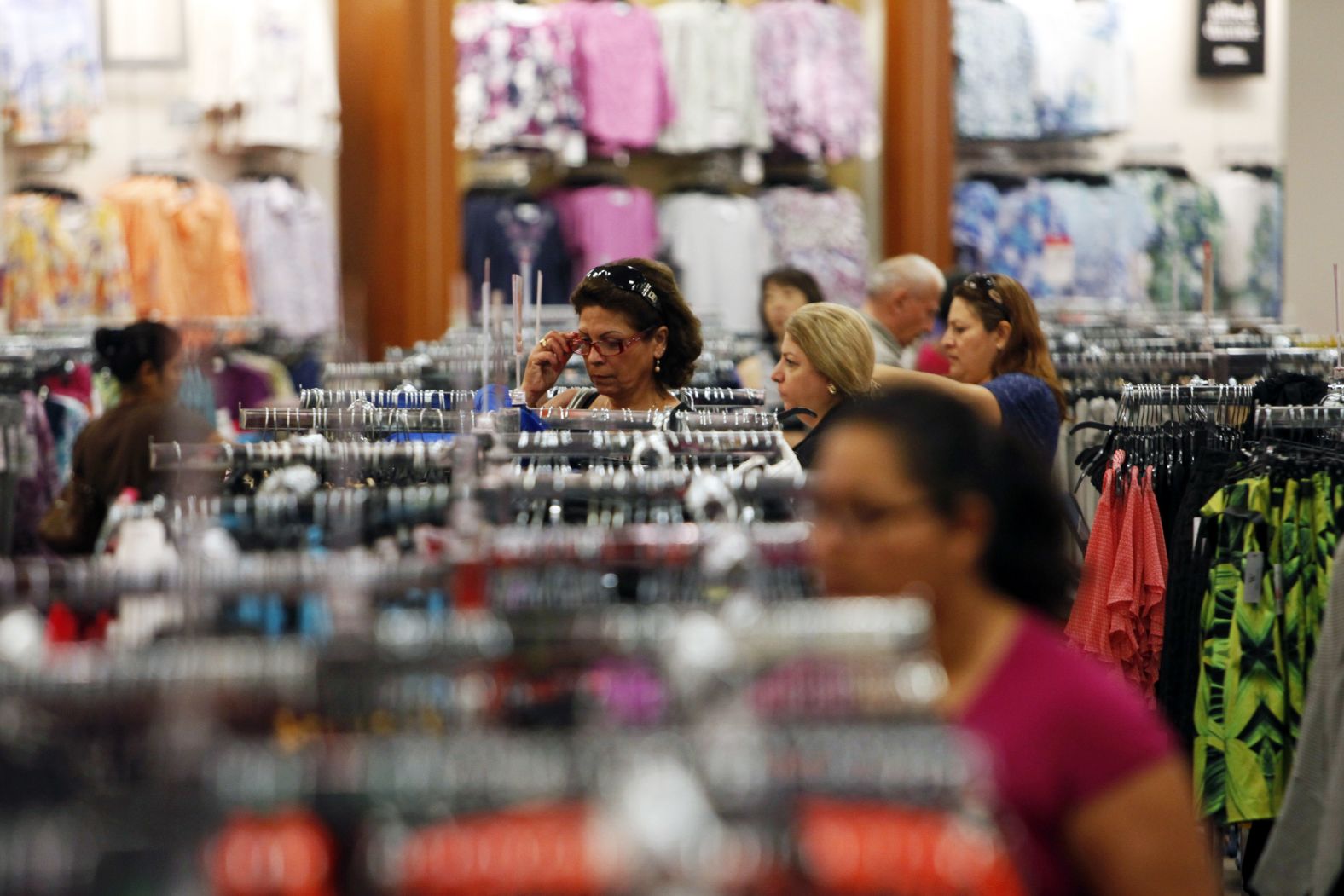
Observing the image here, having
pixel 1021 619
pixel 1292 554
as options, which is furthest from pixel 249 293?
pixel 1021 619

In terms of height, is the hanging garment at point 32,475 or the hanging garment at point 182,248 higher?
the hanging garment at point 182,248

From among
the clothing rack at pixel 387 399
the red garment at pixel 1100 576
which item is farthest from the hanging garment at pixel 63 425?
the red garment at pixel 1100 576

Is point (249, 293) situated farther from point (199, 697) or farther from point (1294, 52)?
point (199, 697)

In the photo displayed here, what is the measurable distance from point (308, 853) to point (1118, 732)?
0.77 meters

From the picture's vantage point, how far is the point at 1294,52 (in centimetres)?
848

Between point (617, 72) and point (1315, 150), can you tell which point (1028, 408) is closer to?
point (1315, 150)

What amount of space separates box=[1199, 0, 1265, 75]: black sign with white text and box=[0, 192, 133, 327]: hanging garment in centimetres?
568

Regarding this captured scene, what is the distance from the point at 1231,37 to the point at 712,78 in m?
2.95

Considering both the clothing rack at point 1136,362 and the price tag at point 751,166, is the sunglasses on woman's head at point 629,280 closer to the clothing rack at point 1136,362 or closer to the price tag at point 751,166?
the clothing rack at point 1136,362

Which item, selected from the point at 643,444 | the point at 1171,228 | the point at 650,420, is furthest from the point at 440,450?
the point at 1171,228

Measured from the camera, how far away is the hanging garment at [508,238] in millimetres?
8828

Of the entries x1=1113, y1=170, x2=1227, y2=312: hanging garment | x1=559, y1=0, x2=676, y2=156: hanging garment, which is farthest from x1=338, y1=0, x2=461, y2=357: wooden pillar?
x1=1113, y1=170, x2=1227, y2=312: hanging garment

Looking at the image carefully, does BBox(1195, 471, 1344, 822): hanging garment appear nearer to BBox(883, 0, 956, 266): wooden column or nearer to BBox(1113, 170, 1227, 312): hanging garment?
BBox(883, 0, 956, 266): wooden column

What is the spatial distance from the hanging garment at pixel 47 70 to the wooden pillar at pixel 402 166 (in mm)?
1241
